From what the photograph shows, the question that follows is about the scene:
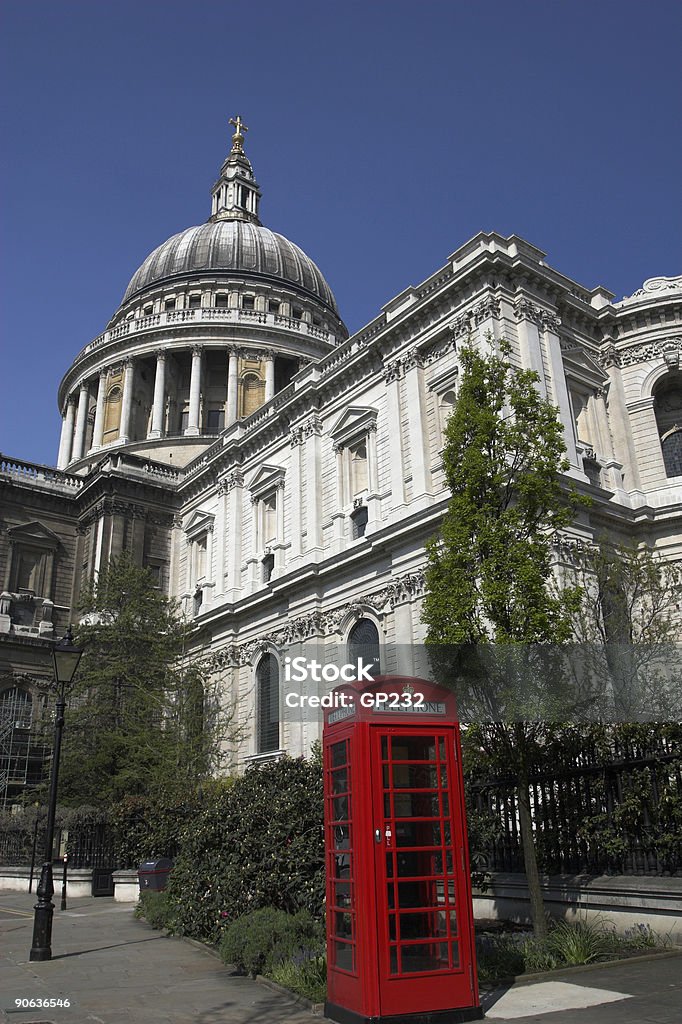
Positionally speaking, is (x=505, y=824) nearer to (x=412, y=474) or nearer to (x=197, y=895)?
(x=197, y=895)

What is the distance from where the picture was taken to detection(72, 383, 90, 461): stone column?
58191 mm

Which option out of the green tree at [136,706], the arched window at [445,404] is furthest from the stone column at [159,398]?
the arched window at [445,404]

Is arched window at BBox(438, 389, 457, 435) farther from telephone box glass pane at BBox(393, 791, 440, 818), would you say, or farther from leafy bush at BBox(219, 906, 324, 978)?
telephone box glass pane at BBox(393, 791, 440, 818)

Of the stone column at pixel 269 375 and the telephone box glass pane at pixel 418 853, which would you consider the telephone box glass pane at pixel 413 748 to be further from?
the stone column at pixel 269 375

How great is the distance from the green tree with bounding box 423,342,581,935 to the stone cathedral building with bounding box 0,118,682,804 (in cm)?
827

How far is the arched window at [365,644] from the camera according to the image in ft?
Result: 90.3

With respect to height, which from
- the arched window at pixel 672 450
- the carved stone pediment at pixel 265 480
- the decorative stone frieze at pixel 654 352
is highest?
the decorative stone frieze at pixel 654 352

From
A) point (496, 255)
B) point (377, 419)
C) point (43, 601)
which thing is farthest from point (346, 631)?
point (43, 601)

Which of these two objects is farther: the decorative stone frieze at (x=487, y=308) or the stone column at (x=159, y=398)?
the stone column at (x=159, y=398)

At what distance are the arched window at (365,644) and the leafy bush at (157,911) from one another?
39.2 ft

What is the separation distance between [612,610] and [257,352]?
41.3m

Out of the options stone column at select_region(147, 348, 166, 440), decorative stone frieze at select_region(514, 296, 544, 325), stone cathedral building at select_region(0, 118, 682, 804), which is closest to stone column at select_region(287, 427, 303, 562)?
stone cathedral building at select_region(0, 118, 682, 804)

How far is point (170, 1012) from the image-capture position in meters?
7.99

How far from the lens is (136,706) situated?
29.9 meters
